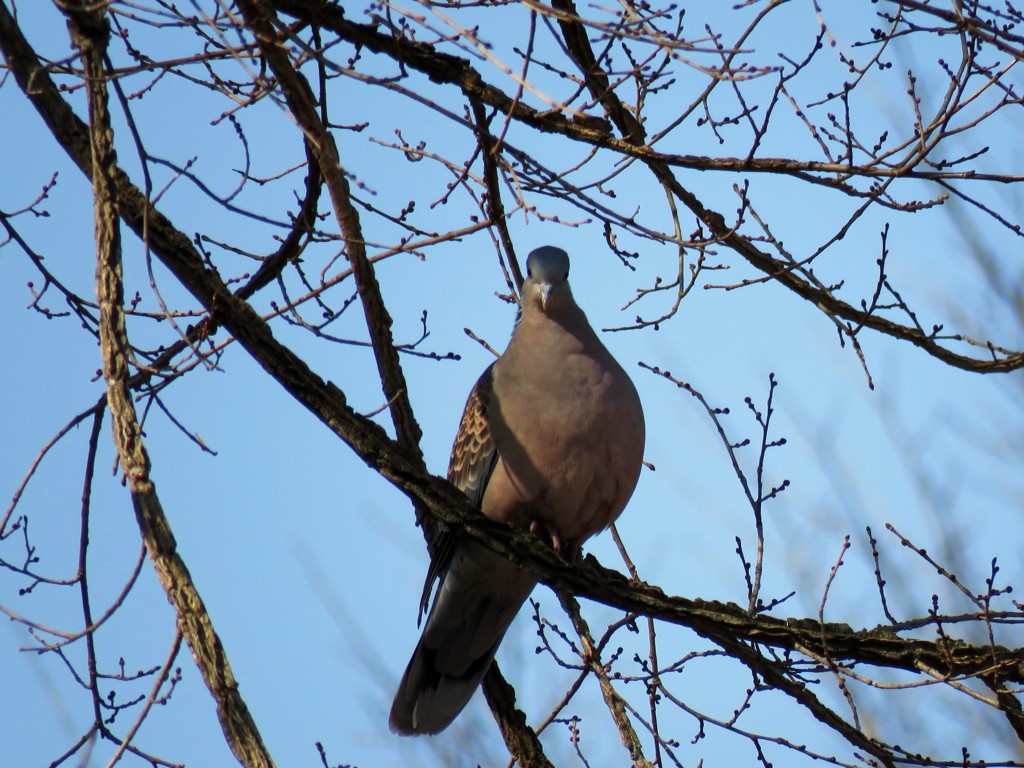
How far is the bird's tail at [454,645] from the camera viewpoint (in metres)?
4.96

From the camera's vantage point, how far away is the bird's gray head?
4984 mm

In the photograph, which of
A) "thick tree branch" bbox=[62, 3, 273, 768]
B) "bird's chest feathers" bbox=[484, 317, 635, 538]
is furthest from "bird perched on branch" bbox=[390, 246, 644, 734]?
"thick tree branch" bbox=[62, 3, 273, 768]

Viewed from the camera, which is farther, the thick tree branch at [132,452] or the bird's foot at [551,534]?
the bird's foot at [551,534]

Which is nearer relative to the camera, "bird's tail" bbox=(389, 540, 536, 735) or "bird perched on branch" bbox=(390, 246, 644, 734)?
"bird perched on branch" bbox=(390, 246, 644, 734)

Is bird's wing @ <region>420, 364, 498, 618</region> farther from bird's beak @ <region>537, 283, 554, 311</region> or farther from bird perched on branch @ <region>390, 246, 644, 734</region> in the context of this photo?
bird's beak @ <region>537, 283, 554, 311</region>

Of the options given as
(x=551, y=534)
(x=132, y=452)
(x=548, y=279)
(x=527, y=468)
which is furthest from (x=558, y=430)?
(x=132, y=452)

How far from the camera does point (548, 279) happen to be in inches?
198

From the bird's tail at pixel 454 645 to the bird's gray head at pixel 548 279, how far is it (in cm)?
112

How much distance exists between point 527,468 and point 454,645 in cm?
84

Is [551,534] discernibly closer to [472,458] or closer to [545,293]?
[472,458]

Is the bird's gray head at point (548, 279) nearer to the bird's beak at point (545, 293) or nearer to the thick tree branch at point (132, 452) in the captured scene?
the bird's beak at point (545, 293)

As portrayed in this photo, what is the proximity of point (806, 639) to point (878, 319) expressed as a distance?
1273 millimetres

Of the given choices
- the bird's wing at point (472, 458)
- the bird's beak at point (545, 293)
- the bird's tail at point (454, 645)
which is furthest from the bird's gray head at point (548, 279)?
the bird's tail at point (454, 645)

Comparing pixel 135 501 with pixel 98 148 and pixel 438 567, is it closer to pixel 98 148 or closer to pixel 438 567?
pixel 98 148
